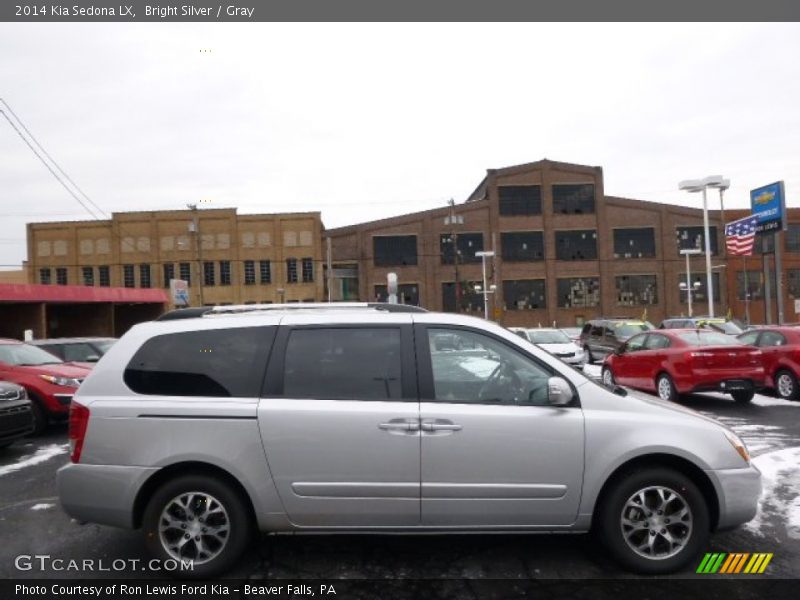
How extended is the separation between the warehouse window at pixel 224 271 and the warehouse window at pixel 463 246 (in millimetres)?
21805

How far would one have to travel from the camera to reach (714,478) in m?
4.11

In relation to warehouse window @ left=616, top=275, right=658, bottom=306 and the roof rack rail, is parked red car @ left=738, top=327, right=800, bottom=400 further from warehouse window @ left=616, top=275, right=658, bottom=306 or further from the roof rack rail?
warehouse window @ left=616, top=275, right=658, bottom=306

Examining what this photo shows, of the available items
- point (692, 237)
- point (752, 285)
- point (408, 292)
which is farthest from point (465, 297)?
point (752, 285)

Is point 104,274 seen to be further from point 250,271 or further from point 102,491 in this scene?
point 102,491

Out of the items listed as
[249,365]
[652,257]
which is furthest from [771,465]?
[652,257]

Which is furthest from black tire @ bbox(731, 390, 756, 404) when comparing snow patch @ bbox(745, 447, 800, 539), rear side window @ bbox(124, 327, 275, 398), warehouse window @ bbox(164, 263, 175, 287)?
warehouse window @ bbox(164, 263, 175, 287)

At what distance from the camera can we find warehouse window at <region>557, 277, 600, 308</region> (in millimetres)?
62688

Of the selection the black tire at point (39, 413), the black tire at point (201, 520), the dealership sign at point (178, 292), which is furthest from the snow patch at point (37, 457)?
the dealership sign at point (178, 292)

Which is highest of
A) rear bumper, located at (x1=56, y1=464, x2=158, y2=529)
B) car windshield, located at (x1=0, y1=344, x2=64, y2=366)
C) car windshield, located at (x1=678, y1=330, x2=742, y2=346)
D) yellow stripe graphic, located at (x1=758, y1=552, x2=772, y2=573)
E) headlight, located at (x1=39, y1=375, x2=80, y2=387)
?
car windshield, located at (x1=0, y1=344, x2=64, y2=366)

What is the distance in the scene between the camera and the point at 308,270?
206 ft

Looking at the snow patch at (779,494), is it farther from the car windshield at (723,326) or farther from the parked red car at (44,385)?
the car windshield at (723,326)

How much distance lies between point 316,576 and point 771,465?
544cm

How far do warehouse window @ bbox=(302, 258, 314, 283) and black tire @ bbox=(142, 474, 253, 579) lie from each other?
5899 cm

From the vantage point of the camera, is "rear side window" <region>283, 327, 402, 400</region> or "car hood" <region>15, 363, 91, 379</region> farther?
"car hood" <region>15, 363, 91, 379</region>
